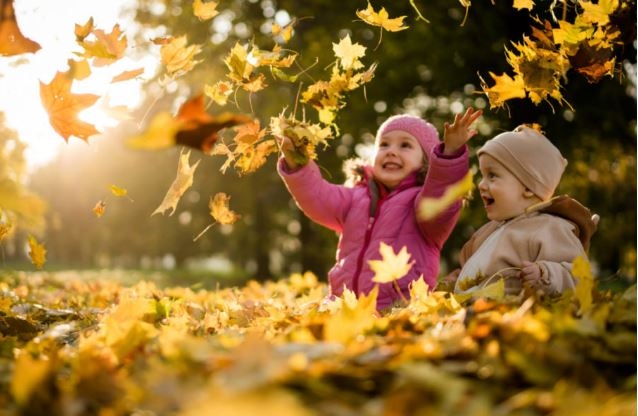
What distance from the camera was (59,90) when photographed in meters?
2.17

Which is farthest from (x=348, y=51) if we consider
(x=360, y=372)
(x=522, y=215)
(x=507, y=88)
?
(x=360, y=372)

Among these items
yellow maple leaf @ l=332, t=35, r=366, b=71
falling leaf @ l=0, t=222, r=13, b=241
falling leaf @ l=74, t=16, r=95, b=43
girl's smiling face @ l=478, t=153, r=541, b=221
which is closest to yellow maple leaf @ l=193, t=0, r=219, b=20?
falling leaf @ l=74, t=16, r=95, b=43

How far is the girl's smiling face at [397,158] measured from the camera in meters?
3.97

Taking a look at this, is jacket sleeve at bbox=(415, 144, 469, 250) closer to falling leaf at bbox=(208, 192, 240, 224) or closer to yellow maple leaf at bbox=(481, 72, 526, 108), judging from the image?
yellow maple leaf at bbox=(481, 72, 526, 108)

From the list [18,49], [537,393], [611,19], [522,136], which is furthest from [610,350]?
[18,49]

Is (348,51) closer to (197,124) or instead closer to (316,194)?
(197,124)

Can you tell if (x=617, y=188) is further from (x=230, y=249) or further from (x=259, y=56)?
(x=230, y=249)

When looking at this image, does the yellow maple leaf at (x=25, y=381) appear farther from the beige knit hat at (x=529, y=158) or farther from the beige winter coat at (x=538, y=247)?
the beige knit hat at (x=529, y=158)

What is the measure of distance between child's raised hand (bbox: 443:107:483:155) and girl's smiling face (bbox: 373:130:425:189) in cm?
74

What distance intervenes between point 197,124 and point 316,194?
90.4 inches

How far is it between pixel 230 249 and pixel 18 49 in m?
30.2

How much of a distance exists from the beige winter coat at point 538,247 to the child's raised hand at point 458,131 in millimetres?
437

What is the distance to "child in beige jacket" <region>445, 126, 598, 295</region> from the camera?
274 cm

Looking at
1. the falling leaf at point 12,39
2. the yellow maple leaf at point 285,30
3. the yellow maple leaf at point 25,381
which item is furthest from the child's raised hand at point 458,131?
the yellow maple leaf at point 25,381
